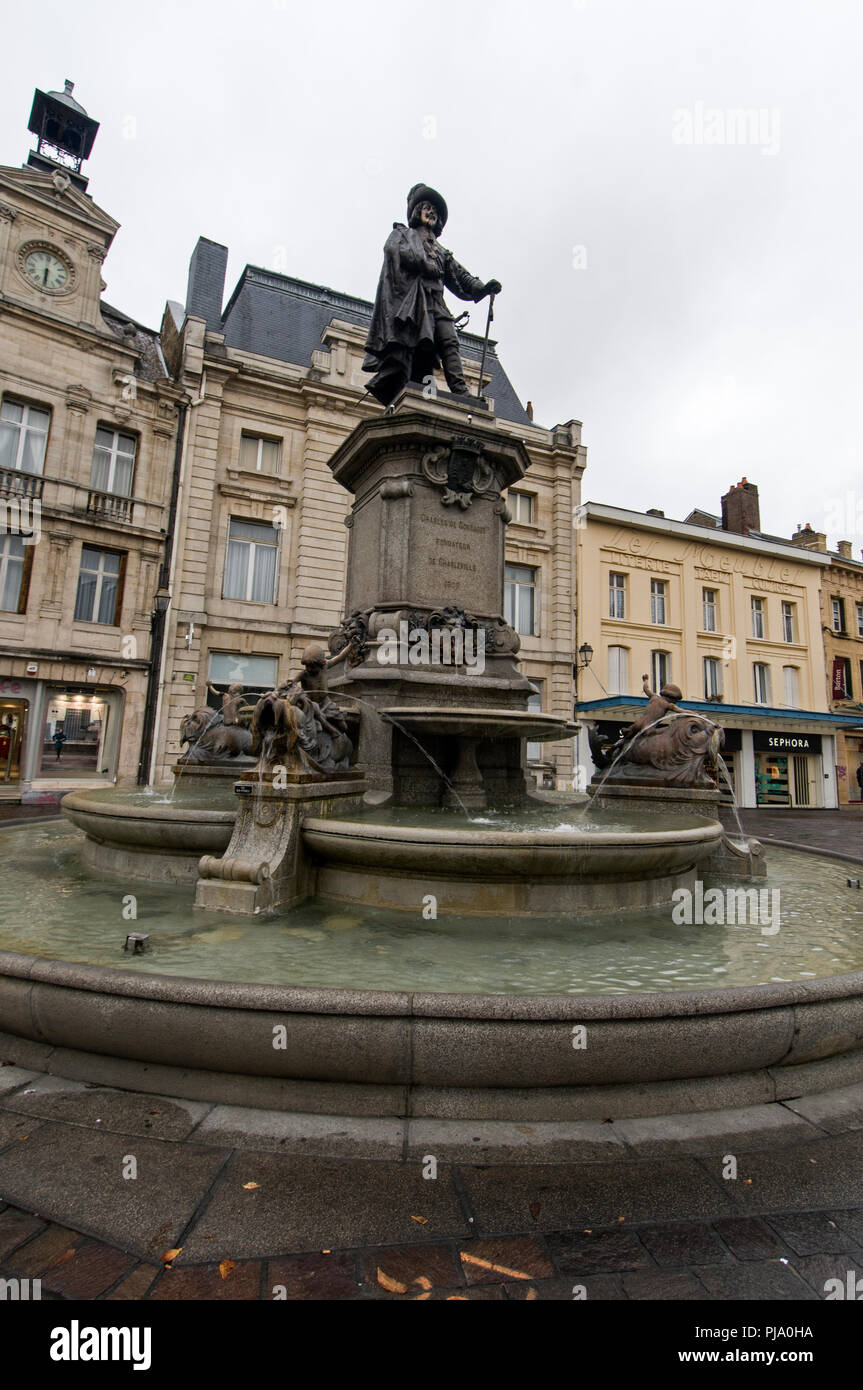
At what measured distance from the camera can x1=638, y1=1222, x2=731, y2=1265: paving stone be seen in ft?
6.48

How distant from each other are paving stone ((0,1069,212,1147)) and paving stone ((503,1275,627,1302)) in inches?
53.3

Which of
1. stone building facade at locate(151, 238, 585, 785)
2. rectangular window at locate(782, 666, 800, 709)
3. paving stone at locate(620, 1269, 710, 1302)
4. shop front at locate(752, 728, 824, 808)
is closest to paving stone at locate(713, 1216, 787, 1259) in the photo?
paving stone at locate(620, 1269, 710, 1302)

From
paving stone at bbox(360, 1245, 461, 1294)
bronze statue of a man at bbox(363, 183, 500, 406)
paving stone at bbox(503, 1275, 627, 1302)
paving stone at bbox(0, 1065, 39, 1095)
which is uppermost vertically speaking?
bronze statue of a man at bbox(363, 183, 500, 406)

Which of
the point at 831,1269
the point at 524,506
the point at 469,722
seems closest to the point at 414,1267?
the point at 831,1269

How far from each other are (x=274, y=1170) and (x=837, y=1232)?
71.0 inches

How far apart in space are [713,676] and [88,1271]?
100ft

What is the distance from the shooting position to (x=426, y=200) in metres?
9.18

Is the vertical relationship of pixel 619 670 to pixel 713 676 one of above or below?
below

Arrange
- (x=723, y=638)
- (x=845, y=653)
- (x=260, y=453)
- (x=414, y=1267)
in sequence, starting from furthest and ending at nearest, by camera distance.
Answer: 1. (x=845, y=653)
2. (x=723, y=638)
3. (x=260, y=453)
4. (x=414, y=1267)

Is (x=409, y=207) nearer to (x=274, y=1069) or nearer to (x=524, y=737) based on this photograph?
(x=524, y=737)

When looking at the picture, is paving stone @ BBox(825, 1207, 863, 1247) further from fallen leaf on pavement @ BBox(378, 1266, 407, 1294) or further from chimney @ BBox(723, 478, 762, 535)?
chimney @ BBox(723, 478, 762, 535)

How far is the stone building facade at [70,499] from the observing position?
1900 centimetres

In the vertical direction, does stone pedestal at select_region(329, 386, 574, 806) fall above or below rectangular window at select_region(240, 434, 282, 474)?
below

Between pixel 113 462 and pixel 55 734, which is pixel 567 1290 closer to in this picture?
Result: pixel 55 734
